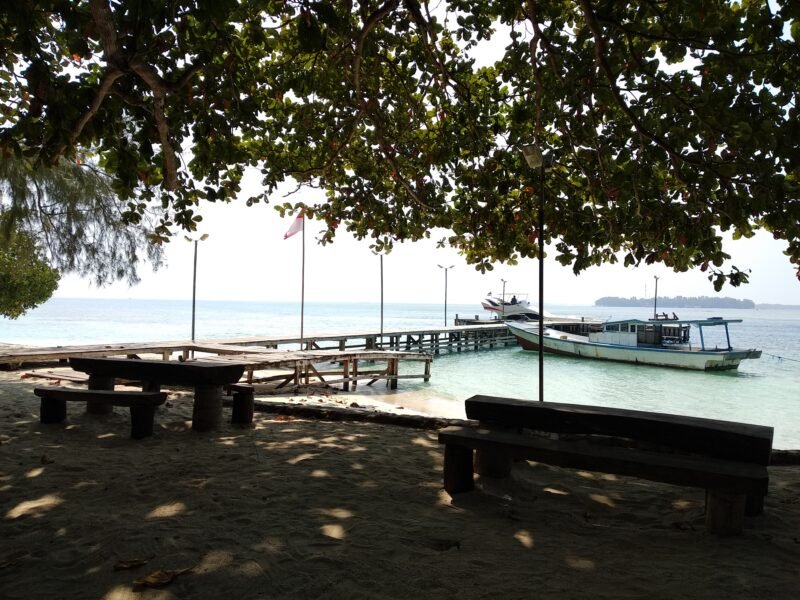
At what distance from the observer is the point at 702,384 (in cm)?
2488

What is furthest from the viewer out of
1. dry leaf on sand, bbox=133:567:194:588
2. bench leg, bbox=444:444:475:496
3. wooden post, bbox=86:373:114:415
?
wooden post, bbox=86:373:114:415

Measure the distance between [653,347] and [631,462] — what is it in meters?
30.4

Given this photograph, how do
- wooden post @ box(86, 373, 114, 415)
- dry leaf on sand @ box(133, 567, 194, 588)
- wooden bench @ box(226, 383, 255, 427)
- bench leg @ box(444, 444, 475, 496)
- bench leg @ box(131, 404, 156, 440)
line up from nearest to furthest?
1. dry leaf on sand @ box(133, 567, 194, 588)
2. bench leg @ box(444, 444, 475, 496)
3. bench leg @ box(131, 404, 156, 440)
4. wooden bench @ box(226, 383, 255, 427)
5. wooden post @ box(86, 373, 114, 415)

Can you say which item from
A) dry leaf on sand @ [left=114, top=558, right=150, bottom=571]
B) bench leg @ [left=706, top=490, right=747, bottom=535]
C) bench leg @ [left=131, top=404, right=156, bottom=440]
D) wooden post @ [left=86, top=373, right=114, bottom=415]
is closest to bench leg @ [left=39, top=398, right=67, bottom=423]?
wooden post @ [left=86, top=373, right=114, bottom=415]

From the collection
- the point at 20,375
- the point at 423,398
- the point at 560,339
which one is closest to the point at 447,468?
the point at 20,375

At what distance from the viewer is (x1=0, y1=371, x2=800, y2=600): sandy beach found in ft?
7.00

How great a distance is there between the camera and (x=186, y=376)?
4828mm

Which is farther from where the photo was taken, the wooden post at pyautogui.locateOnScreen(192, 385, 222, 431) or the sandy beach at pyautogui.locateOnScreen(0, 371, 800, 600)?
the wooden post at pyautogui.locateOnScreen(192, 385, 222, 431)

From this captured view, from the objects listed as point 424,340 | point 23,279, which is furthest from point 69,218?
point 424,340

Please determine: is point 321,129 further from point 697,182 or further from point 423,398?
point 423,398

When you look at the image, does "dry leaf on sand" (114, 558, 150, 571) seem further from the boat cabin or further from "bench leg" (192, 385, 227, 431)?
A: the boat cabin

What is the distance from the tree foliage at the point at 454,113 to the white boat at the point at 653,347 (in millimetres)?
22371

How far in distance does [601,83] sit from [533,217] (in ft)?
7.62

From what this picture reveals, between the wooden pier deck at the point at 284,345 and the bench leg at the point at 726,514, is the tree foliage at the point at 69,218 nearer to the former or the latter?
the wooden pier deck at the point at 284,345
